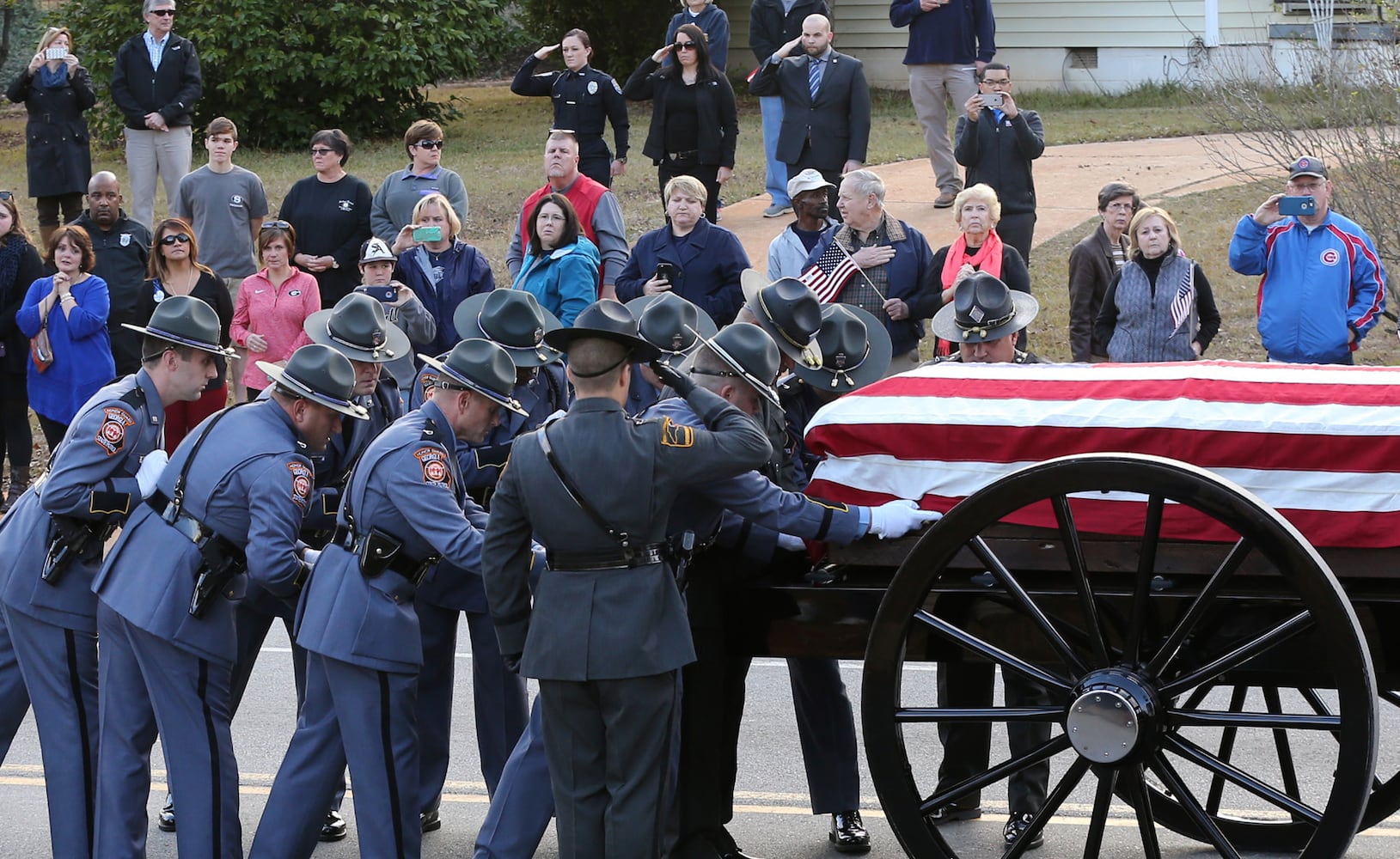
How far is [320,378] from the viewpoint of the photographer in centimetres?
528

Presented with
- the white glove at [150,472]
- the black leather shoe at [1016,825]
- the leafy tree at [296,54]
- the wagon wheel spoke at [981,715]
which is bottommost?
the black leather shoe at [1016,825]

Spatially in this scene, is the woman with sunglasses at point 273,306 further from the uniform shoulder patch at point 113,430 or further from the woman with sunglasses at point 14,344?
the uniform shoulder patch at point 113,430

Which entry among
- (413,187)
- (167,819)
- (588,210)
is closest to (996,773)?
(167,819)

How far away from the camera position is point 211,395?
9406 millimetres

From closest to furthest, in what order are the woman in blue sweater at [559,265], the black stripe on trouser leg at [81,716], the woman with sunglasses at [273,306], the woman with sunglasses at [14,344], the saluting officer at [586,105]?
the black stripe on trouser leg at [81,716], the woman in blue sweater at [559,265], the woman with sunglasses at [273,306], the woman with sunglasses at [14,344], the saluting officer at [586,105]

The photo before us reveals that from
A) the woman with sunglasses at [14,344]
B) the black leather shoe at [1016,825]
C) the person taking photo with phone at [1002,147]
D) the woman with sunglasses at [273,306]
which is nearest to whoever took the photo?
the black leather shoe at [1016,825]

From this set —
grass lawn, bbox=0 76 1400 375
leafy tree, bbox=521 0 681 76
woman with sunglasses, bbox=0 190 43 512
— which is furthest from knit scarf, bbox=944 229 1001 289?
leafy tree, bbox=521 0 681 76

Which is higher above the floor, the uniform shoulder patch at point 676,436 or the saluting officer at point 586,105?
the saluting officer at point 586,105

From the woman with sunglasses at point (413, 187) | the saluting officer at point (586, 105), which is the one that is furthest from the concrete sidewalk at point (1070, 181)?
the woman with sunglasses at point (413, 187)

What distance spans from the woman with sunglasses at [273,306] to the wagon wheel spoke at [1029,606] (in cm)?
572

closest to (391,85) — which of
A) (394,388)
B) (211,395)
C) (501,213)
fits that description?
(501,213)

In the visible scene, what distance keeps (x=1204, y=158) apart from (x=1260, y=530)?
1318 centimetres

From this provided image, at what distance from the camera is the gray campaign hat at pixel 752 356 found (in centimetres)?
495

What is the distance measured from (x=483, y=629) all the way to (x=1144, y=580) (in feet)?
8.93
